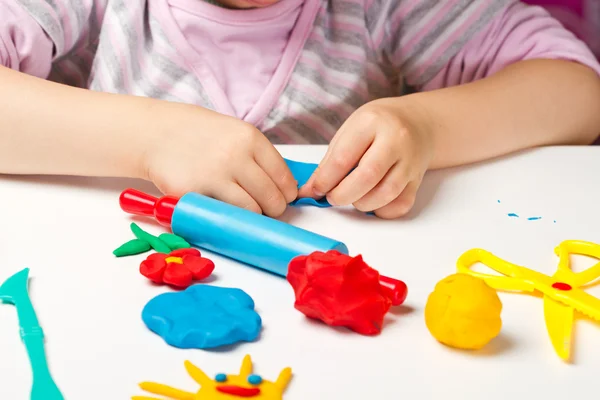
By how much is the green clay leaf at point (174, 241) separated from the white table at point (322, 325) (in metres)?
0.02

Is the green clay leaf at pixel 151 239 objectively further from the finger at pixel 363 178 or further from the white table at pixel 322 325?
the finger at pixel 363 178

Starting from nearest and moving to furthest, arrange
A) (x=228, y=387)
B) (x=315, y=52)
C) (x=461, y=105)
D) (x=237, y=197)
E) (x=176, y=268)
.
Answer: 1. (x=228, y=387)
2. (x=176, y=268)
3. (x=237, y=197)
4. (x=461, y=105)
5. (x=315, y=52)

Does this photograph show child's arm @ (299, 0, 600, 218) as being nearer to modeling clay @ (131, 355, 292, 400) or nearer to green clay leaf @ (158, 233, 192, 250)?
green clay leaf @ (158, 233, 192, 250)

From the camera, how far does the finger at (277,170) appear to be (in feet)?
1.82

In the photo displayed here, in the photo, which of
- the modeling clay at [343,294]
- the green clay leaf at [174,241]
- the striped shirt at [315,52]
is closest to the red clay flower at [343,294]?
the modeling clay at [343,294]

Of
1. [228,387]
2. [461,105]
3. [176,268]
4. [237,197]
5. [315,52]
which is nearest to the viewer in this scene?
[228,387]

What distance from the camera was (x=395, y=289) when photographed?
41 cm

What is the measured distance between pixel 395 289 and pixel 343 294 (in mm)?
38

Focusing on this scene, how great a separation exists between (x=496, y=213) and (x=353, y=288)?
215 millimetres

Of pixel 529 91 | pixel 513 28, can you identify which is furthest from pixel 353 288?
pixel 513 28

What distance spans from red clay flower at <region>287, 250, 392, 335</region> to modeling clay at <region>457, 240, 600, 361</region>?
0.09 metres

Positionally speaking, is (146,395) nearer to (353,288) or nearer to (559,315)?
(353,288)

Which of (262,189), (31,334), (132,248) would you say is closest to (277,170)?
(262,189)

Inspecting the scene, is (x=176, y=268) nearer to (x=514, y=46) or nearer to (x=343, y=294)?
(x=343, y=294)
